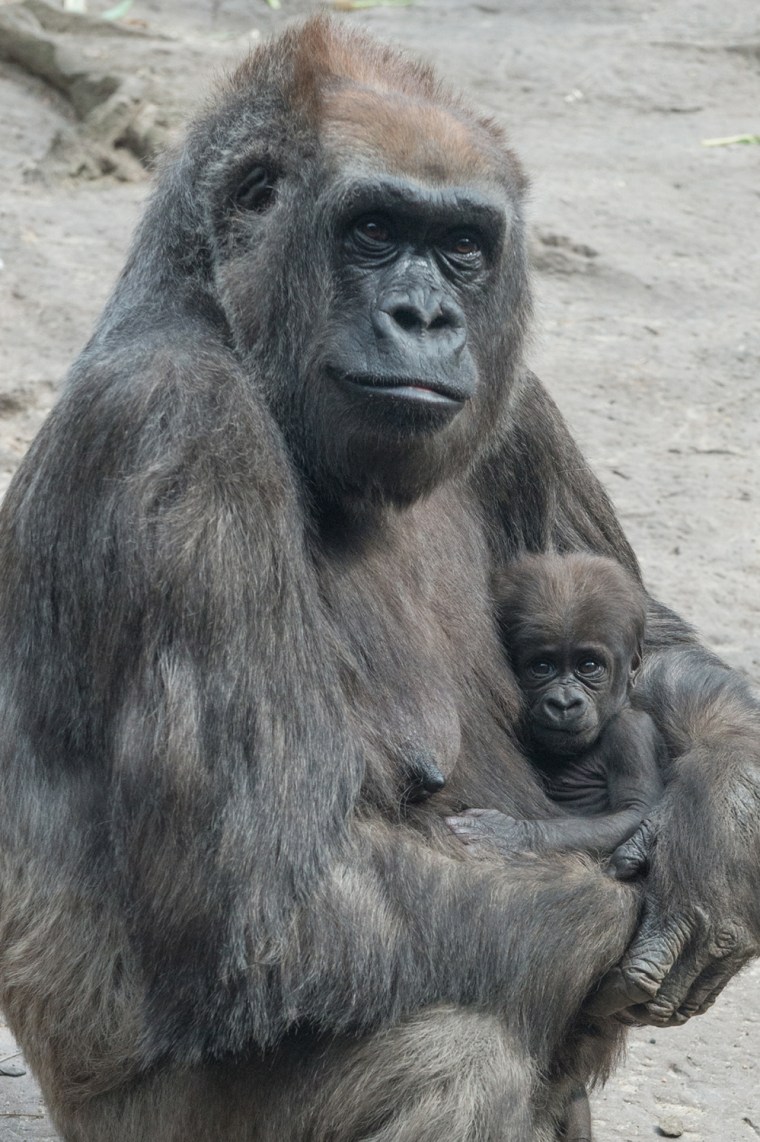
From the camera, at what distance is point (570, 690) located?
510cm

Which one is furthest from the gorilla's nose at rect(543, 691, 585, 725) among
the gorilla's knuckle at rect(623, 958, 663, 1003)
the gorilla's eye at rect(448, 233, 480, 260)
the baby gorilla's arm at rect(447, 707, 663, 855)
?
the gorilla's eye at rect(448, 233, 480, 260)

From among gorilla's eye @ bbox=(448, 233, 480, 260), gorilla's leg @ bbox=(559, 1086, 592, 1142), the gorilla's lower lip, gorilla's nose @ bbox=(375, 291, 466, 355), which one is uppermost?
gorilla's eye @ bbox=(448, 233, 480, 260)

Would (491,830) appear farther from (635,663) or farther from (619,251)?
(619,251)

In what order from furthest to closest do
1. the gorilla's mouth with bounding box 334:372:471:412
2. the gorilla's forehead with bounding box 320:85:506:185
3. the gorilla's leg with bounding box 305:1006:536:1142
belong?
the gorilla's forehead with bounding box 320:85:506:185 → the gorilla's mouth with bounding box 334:372:471:412 → the gorilla's leg with bounding box 305:1006:536:1142

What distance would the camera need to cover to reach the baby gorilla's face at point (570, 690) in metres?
5.09

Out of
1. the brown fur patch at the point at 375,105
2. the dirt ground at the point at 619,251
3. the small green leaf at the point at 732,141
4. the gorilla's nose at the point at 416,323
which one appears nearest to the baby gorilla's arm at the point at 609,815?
the dirt ground at the point at 619,251

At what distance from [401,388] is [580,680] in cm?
130

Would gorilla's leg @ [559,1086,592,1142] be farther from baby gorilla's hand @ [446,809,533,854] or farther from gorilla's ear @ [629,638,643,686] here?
gorilla's ear @ [629,638,643,686]

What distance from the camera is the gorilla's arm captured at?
4.52 metres

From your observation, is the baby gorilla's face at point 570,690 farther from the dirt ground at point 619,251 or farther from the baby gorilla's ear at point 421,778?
the dirt ground at point 619,251

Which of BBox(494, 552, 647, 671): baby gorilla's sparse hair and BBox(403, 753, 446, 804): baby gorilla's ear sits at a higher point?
BBox(494, 552, 647, 671): baby gorilla's sparse hair

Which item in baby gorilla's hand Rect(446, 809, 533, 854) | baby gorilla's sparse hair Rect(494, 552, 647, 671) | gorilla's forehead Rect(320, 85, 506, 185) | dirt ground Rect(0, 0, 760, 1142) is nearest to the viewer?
gorilla's forehead Rect(320, 85, 506, 185)

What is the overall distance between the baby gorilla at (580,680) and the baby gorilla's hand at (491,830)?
0.33 metres

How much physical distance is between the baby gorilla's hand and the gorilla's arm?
10.6 inches
